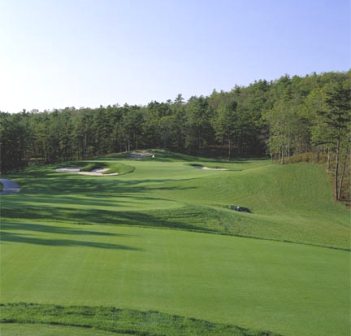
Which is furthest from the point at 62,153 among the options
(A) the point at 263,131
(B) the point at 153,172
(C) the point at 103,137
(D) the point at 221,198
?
(D) the point at 221,198

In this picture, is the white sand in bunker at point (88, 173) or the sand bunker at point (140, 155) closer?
the white sand in bunker at point (88, 173)

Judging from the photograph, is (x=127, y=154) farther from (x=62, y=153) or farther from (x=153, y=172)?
(x=62, y=153)

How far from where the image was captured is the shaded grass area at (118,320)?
8.62m

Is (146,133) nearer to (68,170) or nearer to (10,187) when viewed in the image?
(68,170)

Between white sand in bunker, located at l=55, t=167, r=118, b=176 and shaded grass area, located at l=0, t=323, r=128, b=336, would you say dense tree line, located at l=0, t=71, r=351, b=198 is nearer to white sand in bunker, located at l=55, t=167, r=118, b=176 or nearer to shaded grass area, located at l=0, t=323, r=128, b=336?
white sand in bunker, located at l=55, t=167, r=118, b=176

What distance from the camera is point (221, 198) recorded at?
4197cm

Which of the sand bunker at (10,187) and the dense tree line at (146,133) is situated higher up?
the dense tree line at (146,133)

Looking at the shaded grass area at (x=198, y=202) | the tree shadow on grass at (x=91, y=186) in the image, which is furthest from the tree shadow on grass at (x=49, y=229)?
the tree shadow on grass at (x=91, y=186)

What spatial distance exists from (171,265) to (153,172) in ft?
152

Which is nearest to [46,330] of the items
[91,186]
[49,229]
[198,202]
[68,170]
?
[49,229]

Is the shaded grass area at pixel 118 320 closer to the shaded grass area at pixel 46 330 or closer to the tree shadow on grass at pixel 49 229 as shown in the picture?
the shaded grass area at pixel 46 330

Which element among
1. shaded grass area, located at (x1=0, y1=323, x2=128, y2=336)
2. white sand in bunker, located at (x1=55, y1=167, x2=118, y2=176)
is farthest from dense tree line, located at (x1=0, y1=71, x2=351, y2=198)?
shaded grass area, located at (x1=0, y1=323, x2=128, y2=336)

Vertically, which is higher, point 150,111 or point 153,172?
point 150,111

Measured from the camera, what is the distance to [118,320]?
8.95 metres
